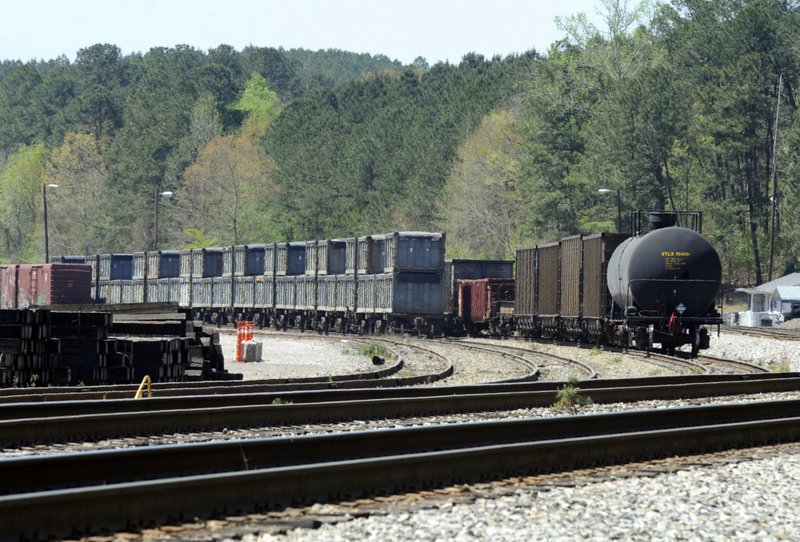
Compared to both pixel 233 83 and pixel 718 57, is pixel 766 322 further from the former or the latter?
pixel 233 83

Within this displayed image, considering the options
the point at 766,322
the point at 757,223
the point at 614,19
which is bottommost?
the point at 766,322

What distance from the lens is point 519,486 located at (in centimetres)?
923

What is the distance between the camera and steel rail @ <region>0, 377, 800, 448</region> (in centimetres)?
1118

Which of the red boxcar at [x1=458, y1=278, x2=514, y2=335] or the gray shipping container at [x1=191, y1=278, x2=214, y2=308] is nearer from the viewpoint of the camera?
the red boxcar at [x1=458, y1=278, x2=514, y2=335]

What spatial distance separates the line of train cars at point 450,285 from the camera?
29297 mm

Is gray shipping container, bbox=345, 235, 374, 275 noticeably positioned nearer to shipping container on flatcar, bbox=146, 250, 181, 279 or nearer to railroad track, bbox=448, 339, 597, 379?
railroad track, bbox=448, 339, 597, 379

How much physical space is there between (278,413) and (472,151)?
8592 cm

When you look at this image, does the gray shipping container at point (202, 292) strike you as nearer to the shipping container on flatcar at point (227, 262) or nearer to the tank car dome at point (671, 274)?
the shipping container on flatcar at point (227, 262)

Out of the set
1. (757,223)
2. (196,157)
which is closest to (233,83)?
(196,157)

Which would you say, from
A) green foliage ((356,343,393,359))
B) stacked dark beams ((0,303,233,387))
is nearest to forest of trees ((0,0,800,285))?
green foliage ((356,343,393,359))

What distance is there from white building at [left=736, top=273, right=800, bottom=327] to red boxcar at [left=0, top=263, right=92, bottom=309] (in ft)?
115

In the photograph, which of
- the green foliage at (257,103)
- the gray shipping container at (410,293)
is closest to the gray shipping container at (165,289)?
the gray shipping container at (410,293)

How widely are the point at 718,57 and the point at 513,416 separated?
6859 cm

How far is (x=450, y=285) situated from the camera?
50281mm
